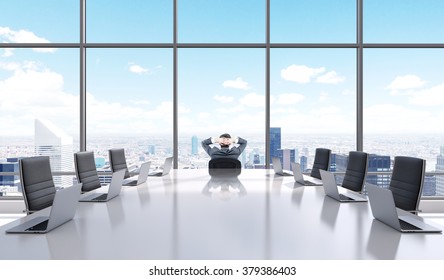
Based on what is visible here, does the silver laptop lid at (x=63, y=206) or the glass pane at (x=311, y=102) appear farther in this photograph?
the glass pane at (x=311, y=102)

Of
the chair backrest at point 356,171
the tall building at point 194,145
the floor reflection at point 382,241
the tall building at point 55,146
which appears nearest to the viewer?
the floor reflection at point 382,241

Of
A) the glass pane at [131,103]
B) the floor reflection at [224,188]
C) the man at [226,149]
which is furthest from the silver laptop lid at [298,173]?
the glass pane at [131,103]

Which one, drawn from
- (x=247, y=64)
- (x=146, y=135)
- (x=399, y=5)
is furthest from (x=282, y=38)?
(x=146, y=135)

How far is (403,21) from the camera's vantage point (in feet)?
19.6

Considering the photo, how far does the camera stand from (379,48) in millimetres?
5879

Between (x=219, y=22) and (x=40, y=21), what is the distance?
302cm

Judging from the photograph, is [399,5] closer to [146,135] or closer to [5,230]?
[146,135]

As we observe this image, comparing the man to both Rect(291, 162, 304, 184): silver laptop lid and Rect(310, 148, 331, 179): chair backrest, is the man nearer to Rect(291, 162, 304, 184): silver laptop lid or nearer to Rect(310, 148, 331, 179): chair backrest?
Rect(310, 148, 331, 179): chair backrest

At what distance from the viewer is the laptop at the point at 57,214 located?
158cm

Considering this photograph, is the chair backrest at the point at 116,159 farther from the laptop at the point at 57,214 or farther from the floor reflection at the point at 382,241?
the floor reflection at the point at 382,241

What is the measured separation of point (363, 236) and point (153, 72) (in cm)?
503

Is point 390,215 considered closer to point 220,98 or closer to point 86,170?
point 86,170

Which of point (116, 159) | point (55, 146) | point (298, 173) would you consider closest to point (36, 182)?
point (116, 159)

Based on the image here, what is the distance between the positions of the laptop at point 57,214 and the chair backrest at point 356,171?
9.00ft
